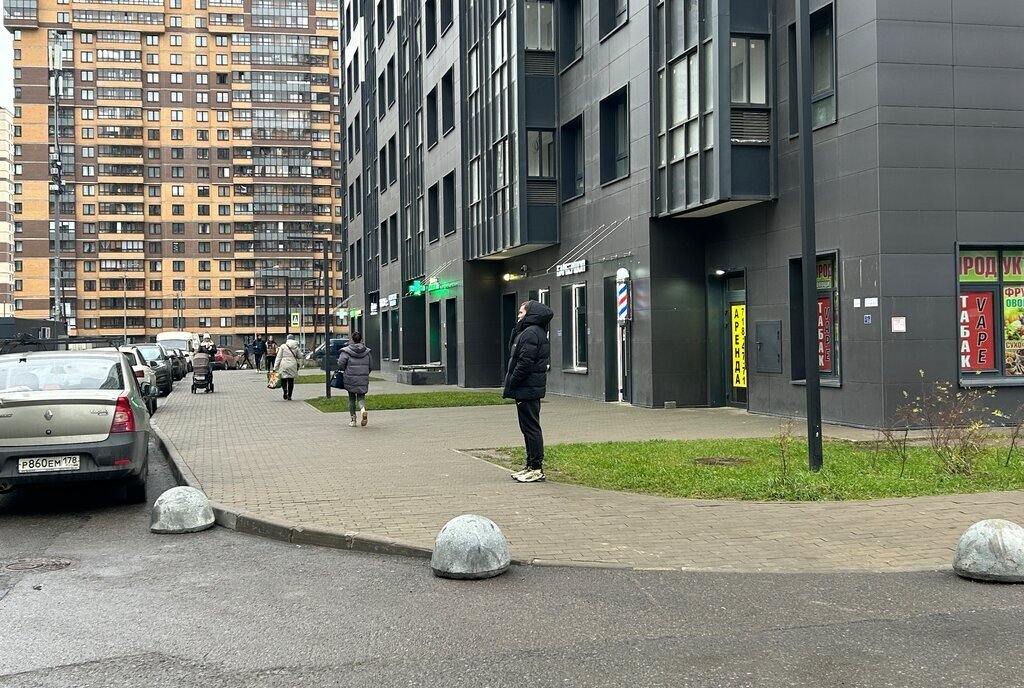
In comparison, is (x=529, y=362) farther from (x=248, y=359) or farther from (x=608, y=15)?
(x=248, y=359)

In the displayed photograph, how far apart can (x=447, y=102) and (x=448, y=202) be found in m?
3.52

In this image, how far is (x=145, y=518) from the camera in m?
9.19

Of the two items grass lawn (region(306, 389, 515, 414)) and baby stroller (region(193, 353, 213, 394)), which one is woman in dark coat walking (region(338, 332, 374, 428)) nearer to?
grass lawn (region(306, 389, 515, 414))

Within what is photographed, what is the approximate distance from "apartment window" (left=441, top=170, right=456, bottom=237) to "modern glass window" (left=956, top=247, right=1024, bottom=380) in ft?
69.7

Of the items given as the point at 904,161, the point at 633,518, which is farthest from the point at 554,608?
the point at 904,161

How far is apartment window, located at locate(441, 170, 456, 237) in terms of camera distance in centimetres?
3441

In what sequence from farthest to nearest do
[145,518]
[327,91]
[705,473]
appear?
[327,91]
[705,473]
[145,518]

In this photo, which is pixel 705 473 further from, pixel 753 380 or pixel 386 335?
pixel 386 335

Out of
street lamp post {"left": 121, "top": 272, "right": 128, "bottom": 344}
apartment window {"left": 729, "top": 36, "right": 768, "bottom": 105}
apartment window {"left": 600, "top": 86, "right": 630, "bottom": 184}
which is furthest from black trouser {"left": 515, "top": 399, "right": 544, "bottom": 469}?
street lamp post {"left": 121, "top": 272, "right": 128, "bottom": 344}

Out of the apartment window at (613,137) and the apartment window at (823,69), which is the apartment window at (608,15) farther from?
the apartment window at (823,69)

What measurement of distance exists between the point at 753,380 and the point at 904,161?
17.3ft

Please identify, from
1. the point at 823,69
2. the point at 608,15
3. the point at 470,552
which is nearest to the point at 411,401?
the point at 608,15

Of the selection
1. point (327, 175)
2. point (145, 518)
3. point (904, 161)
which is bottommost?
point (145, 518)

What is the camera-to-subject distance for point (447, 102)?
34.7 m
